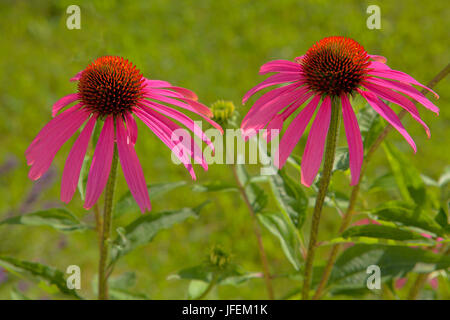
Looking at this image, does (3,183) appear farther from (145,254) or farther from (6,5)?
(6,5)

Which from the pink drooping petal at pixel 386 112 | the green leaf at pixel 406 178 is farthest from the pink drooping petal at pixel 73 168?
the green leaf at pixel 406 178

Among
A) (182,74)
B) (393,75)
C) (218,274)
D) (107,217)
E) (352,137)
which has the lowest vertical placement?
(218,274)

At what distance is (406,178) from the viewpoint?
0.94m

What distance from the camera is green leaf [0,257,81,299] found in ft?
2.85

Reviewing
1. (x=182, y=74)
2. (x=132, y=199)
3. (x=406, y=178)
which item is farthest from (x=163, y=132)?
(x=182, y=74)

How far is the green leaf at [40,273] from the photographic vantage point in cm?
87

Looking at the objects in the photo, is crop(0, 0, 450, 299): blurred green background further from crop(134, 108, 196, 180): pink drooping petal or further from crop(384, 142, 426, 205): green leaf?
crop(134, 108, 196, 180): pink drooping petal

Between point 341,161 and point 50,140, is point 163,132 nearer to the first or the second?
point 50,140

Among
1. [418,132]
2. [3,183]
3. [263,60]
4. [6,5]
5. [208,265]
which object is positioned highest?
[6,5]

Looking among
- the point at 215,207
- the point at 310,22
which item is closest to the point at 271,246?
the point at 215,207

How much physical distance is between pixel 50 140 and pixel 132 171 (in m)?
0.16

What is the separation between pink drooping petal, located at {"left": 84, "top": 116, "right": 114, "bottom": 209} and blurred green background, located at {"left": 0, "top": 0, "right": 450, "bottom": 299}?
0.97 metres

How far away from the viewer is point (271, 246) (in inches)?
81.0

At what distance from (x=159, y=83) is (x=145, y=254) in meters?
1.32
